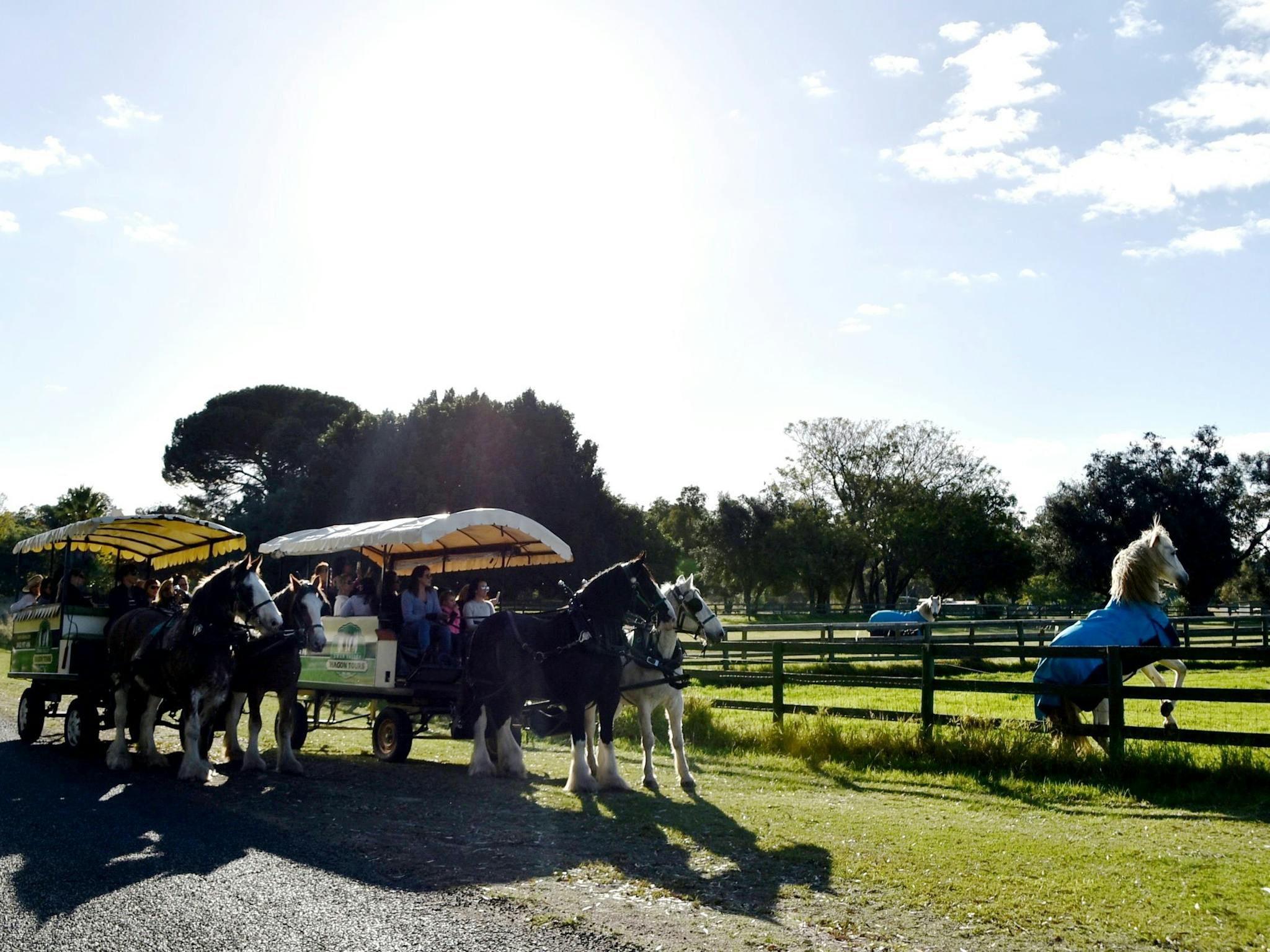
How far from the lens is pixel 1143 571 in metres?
10.2

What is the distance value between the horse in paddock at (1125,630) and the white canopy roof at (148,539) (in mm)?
10273

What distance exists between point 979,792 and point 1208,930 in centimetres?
443

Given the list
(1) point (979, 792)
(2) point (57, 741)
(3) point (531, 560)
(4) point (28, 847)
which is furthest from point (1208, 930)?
(2) point (57, 741)

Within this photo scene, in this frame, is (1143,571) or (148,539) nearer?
(1143,571)

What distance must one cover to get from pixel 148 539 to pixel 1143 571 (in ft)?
41.1

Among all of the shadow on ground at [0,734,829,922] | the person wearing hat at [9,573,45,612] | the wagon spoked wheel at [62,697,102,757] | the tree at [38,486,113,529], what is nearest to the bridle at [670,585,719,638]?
the shadow on ground at [0,734,829,922]

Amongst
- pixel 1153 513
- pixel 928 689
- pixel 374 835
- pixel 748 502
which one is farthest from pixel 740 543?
pixel 374 835

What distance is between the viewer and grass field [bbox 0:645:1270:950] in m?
5.19

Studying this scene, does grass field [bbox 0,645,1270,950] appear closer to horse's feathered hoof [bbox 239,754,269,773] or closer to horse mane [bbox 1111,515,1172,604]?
horse's feathered hoof [bbox 239,754,269,773]

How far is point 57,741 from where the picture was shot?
13.3 m

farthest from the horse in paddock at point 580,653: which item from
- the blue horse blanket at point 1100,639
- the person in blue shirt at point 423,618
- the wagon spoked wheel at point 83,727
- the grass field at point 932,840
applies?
the wagon spoked wheel at point 83,727

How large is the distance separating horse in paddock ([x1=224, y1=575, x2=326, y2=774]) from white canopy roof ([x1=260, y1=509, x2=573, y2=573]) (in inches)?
49.8

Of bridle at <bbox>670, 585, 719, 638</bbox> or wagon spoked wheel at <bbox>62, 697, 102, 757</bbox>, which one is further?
wagon spoked wheel at <bbox>62, 697, 102, 757</bbox>

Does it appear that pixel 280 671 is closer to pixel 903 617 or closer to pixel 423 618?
pixel 423 618
